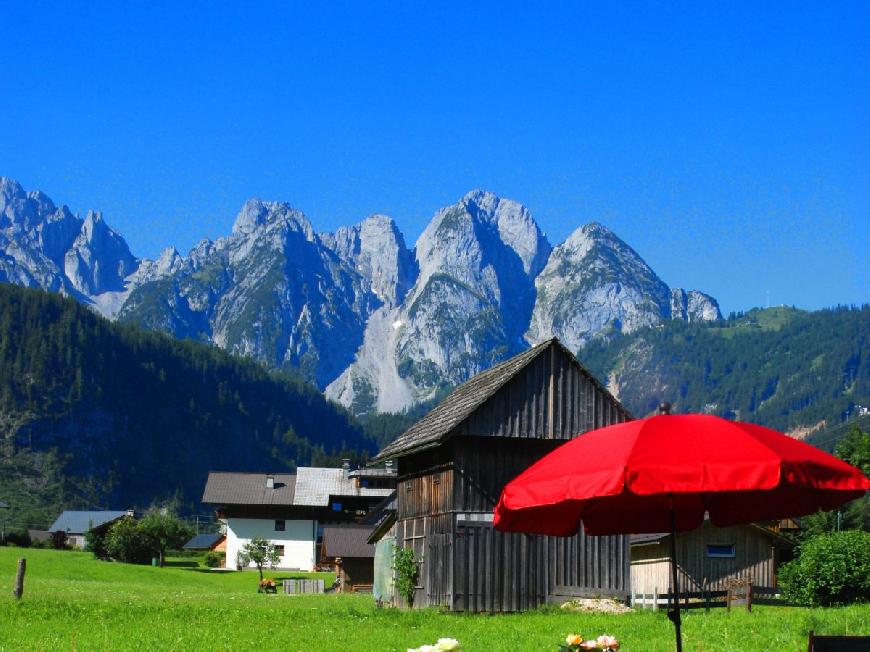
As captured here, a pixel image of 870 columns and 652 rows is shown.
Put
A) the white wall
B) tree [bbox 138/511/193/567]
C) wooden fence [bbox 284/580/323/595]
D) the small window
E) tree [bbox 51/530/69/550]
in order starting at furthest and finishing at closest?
tree [bbox 51/530/69/550], the white wall, tree [bbox 138/511/193/567], wooden fence [bbox 284/580/323/595], the small window

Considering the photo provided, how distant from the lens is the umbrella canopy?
10.2 metres

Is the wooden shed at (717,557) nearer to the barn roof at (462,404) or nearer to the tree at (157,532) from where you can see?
the barn roof at (462,404)

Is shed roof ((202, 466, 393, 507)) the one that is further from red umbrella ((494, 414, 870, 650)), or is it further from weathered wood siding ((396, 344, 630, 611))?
red umbrella ((494, 414, 870, 650))

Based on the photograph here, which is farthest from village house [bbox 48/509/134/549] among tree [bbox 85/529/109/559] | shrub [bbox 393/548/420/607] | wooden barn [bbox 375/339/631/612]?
wooden barn [bbox 375/339/631/612]

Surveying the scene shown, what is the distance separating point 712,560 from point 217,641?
1339 inches

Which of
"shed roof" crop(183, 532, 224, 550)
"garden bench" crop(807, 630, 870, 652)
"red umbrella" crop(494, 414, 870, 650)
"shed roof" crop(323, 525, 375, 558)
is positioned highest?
"shed roof" crop(183, 532, 224, 550)

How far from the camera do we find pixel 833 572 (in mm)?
33188

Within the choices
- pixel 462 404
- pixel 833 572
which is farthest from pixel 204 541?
pixel 833 572

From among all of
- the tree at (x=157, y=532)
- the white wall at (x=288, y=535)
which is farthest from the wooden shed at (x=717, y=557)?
the white wall at (x=288, y=535)

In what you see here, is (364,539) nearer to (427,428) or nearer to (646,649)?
(427,428)

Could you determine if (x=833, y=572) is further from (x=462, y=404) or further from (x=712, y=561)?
(x=712, y=561)

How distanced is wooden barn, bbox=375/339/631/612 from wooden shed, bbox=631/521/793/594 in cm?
1387

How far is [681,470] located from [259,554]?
86.6m

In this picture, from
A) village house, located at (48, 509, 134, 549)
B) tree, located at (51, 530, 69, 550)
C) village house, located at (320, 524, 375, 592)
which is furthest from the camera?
village house, located at (48, 509, 134, 549)
